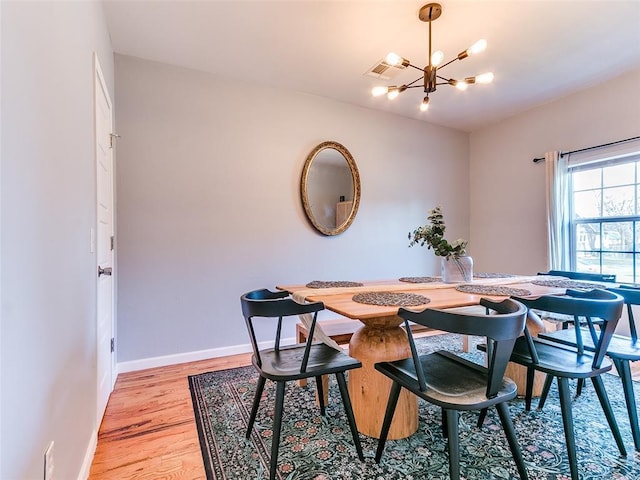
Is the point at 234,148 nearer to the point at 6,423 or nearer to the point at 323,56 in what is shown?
the point at 323,56

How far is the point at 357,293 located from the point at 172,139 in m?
2.06

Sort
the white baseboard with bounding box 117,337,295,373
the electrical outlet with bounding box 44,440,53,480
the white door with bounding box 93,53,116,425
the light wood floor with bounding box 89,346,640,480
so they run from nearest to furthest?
the electrical outlet with bounding box 44,440,53,480
the light wood floor with bounding box 89,346,640,480
the white door with bounding box 93,53,116,425
the white baseboard with bounding box 117,337,295,373

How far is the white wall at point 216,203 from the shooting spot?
2.67 m

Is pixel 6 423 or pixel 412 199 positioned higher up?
pixel 412 199

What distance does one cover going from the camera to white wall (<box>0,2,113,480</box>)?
30.9 inches

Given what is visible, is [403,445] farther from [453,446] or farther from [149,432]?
[149,432]

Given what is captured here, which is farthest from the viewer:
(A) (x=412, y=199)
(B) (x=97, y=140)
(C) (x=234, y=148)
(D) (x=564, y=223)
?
(A) (x=412, y=199)

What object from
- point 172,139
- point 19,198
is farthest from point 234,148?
point 19,198

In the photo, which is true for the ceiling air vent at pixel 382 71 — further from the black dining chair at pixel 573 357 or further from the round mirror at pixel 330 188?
the black dining chair at pixel 573 357

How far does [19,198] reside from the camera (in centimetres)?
83

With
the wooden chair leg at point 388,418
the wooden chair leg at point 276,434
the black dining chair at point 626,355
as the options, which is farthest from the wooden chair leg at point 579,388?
the wooden chair leg at point 276,434

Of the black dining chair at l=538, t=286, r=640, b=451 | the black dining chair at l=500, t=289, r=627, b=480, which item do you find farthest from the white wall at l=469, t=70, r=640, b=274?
the black dining chair at l=500, t=289, r=627, b=480

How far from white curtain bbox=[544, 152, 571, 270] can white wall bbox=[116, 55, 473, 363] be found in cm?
174

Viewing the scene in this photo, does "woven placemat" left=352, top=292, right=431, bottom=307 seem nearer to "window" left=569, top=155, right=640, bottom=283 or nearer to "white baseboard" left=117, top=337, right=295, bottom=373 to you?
"white baseboard" left=117, top=337, right=295, bottom=373
